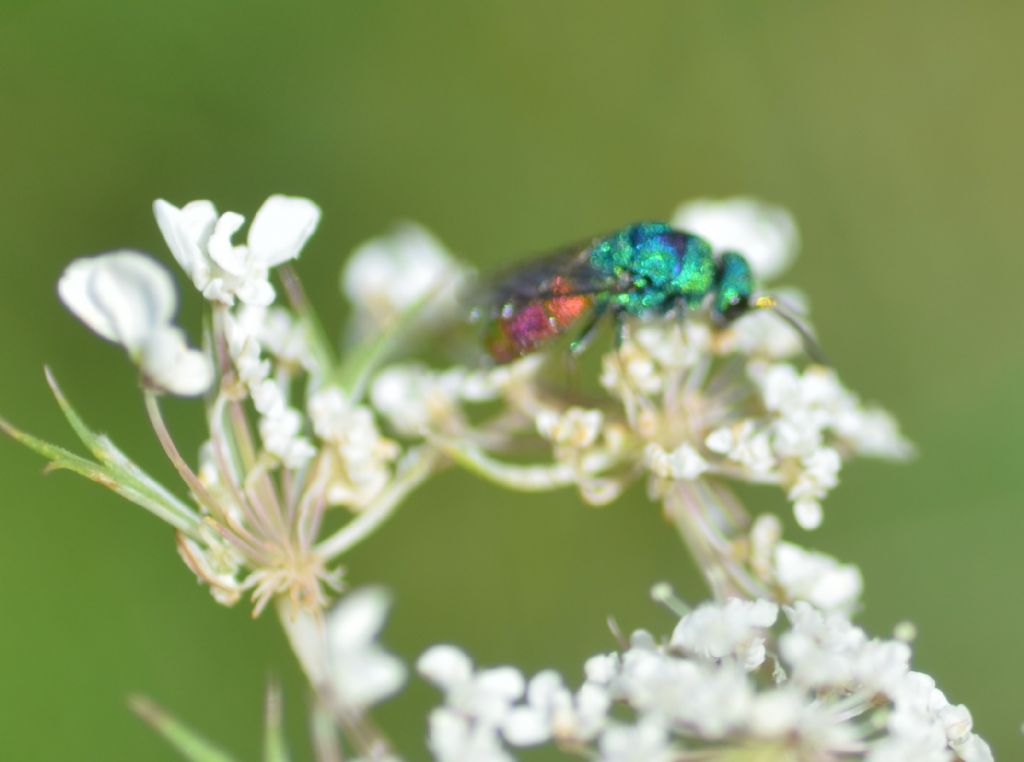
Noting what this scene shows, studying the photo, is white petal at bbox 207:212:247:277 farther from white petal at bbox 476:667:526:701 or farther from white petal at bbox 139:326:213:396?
A: white petal at bbox 476:667:526:701

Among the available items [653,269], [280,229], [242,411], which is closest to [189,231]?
[280,229]

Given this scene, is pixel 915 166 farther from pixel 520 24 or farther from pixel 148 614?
pixel 148 614

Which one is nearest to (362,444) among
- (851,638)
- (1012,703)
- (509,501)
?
(851,638)

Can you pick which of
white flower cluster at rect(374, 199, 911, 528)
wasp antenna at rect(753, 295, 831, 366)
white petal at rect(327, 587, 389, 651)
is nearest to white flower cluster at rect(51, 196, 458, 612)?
white flower cluster at rect(374, 199, 911, 528)

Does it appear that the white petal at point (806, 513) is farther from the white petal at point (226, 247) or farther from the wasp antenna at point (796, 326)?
the white petal at point (226, 247)

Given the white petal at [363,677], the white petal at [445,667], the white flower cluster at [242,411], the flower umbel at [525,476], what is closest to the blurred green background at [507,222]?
the flower umbel at [525,476]
